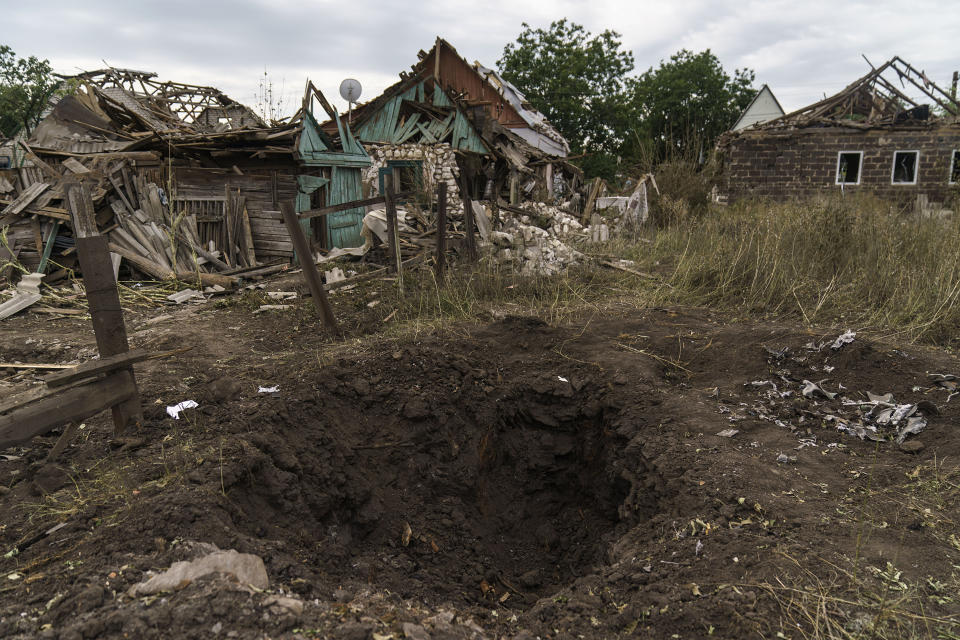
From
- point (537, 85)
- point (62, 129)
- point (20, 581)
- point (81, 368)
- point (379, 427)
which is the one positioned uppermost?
point (537, 85)

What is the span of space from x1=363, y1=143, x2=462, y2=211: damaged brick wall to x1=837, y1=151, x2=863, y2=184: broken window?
1064cm

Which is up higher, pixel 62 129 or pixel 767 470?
pixel 62 129

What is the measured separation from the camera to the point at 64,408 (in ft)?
9.16

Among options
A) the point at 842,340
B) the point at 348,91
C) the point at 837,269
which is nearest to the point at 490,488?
the point at 842,340

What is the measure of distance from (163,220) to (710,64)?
134ft

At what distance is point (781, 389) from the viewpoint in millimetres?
4172

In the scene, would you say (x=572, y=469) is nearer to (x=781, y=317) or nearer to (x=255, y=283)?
(x=781, y=317)

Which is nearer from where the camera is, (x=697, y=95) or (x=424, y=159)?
(x=424, y=159)

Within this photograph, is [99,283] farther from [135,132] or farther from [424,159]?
[424,159]

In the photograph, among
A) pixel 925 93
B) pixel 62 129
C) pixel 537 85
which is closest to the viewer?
pixel 62 129

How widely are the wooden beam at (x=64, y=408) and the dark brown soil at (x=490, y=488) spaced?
0.33 m

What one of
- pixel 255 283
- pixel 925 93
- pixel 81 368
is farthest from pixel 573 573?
pixel 925 93

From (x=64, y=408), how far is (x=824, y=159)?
18158 millimetres

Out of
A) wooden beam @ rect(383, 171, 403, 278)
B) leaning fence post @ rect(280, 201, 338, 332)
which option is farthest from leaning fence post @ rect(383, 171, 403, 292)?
leaning fence post @ rect(280, 201, 338, 332)
